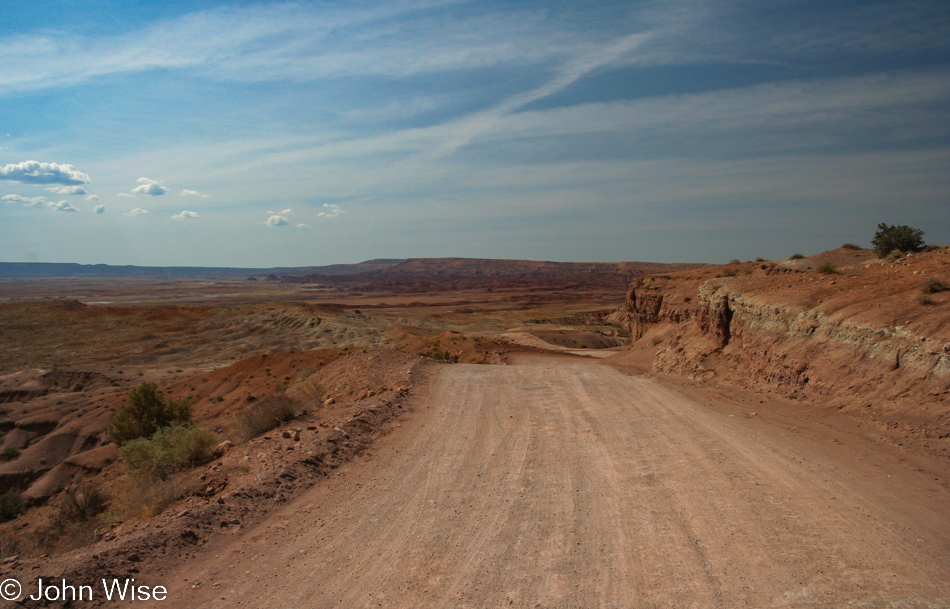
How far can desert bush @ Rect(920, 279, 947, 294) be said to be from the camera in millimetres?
11242

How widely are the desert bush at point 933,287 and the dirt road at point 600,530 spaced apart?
15.2ft

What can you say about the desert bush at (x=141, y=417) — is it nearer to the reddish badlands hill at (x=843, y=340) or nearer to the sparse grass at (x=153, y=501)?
the sparse grass at (x=153, y=501)

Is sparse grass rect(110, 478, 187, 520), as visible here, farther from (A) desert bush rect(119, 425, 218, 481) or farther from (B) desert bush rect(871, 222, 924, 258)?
(B) desert bush rect(871, 222, 924, 258)

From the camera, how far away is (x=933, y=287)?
37.0 ft

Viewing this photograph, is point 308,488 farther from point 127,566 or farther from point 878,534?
point 878,534

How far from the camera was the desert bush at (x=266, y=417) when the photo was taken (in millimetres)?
10969

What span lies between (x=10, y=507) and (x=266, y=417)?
13.8 meters

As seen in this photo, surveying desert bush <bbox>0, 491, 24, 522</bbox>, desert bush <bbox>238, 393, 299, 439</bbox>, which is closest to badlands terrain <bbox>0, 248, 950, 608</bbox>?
desert bush <bbox>238, 393, 299, 439</bbox>

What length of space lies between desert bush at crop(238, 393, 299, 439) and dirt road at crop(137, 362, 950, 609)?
108 inches

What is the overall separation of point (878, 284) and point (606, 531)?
38.6 ft

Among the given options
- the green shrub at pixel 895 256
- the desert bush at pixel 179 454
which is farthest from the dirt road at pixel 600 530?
the green shrub at pixel 895 256

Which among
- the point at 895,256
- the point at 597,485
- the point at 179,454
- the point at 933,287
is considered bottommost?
the point at 179,454

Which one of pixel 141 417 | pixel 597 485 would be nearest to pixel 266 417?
pixel 597 485

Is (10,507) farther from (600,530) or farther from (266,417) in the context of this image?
(600,530)
